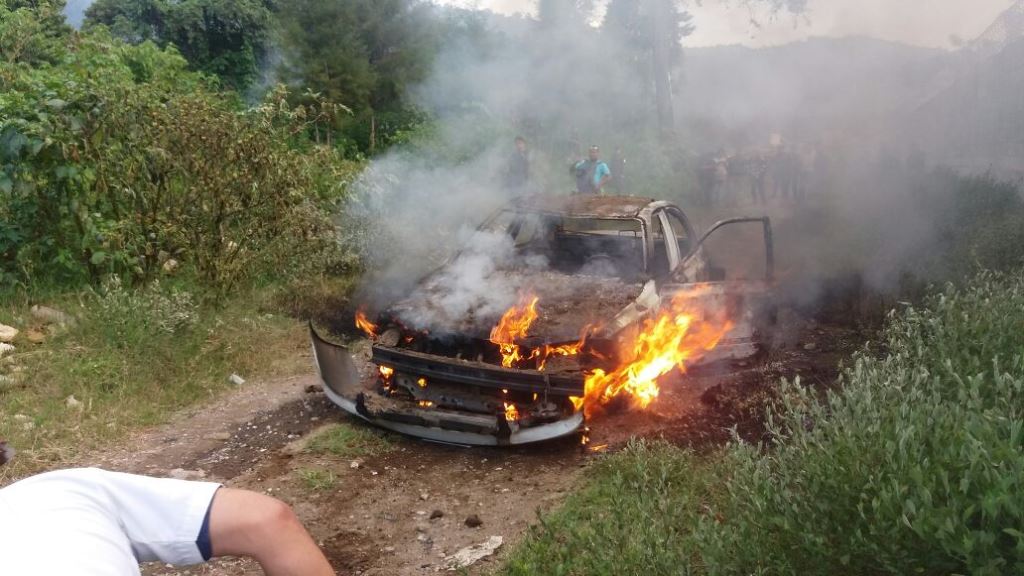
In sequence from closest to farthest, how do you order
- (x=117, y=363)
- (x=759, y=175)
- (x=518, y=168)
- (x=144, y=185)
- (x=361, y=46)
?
(x=117, y=363), (x=144, y=185), (x=518, y=168), (x=361, y=46), (x=759, y=175)

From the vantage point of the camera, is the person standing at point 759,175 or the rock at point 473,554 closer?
the rock at point 473,554

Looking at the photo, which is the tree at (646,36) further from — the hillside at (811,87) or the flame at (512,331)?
the flame at (512,331)

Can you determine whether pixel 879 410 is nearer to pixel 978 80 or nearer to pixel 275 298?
pixel 275 298

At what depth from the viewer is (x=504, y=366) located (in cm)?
508

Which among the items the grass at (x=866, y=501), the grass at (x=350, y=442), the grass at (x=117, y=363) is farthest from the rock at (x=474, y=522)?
the grass at (x=117, y=363)

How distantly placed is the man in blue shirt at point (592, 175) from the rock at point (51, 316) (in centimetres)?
815

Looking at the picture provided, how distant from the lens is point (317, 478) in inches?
193

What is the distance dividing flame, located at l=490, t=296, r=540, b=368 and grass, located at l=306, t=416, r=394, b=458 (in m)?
1.14

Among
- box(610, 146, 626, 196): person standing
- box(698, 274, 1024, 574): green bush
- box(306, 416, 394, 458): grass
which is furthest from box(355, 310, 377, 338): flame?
box(610, 146, 626, 196): person standing


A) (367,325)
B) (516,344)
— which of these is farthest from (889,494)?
(367,325)

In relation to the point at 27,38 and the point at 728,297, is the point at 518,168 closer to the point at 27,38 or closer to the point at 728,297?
the point at 728,297

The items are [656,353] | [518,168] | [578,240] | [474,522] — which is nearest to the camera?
[474,522]

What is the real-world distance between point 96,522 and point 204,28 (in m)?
23.3

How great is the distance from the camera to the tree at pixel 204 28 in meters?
21.1
